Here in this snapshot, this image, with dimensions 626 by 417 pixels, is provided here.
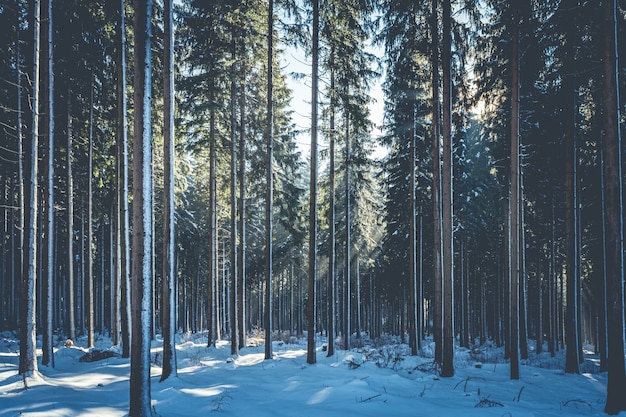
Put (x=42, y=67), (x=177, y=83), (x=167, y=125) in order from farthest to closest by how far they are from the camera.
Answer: (x=177, y=83) < (x=42, y=67) < (x=167, y=125)

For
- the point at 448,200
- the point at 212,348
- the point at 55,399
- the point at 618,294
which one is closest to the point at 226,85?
the point at 448,200

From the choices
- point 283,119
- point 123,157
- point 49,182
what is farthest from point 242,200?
point 49,182

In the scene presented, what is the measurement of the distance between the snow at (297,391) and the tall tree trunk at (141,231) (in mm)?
622

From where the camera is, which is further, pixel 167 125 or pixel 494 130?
pixel 494 130

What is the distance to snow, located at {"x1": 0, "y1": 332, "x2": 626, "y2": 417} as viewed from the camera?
7574mm

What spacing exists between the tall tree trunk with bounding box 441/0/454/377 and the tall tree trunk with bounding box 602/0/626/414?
392 cm

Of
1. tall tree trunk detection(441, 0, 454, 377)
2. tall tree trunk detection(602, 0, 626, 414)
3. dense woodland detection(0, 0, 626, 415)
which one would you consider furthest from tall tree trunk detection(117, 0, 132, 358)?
tall tree trunk detection(602, 0, 626, 414)

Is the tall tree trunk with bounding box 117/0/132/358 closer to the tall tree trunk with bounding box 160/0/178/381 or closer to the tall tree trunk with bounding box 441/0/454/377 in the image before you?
the tall tree trunk with bounding box 160/0/178/381

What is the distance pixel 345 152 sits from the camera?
2127 centimetres

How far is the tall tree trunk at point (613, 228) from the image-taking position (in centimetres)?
874

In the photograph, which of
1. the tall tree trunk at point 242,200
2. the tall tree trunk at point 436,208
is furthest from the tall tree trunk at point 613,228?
the tall tree trunk at point 242,200

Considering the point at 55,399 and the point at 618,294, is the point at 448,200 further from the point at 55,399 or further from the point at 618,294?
the point at 55,399

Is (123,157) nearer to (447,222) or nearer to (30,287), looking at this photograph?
(30,287)

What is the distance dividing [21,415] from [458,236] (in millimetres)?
24144
